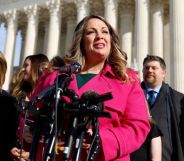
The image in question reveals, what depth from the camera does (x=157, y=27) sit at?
49312 millimetres

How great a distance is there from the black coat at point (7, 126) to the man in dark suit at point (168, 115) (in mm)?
3848

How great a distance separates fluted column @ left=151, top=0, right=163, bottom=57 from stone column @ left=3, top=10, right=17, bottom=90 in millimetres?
25522

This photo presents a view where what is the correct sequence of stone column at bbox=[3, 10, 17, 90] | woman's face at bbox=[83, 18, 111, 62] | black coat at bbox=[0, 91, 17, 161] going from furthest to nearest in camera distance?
stone column at bbox=[3, 10, 17, 90] → black coat at bbox=[0, 91, 17, 161] → woman's face at bbox=[83, 18, 111, 62]

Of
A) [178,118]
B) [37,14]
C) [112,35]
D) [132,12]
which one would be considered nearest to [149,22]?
[132,12]

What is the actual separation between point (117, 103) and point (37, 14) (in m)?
58.0

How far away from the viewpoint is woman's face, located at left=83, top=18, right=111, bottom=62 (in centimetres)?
528

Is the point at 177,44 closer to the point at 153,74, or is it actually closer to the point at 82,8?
the point at 82,8

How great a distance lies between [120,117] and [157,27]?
152 ft

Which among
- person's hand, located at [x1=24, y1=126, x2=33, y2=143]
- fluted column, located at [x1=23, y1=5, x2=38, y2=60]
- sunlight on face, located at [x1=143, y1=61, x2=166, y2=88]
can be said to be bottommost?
person's hand, located at [x1=24, y1=126, x2=33, y2=143]

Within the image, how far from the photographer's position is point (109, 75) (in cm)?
518

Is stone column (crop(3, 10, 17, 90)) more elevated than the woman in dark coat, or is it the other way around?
stone column (crop(3, 10, 17, 90))

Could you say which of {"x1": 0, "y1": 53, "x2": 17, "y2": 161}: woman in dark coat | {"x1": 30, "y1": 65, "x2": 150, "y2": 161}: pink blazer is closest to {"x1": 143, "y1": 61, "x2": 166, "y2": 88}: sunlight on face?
{"x1": 0, "y1": 53, "x2": 17, "y2": 161}: woman in dark coat

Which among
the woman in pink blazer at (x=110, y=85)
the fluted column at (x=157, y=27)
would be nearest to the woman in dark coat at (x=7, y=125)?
the woman in pink blazer at (x=110, y=85)

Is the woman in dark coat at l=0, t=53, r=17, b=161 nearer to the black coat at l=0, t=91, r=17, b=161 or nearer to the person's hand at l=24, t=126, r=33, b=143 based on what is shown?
the black coat at l=0, t=91, r=17, b=161
